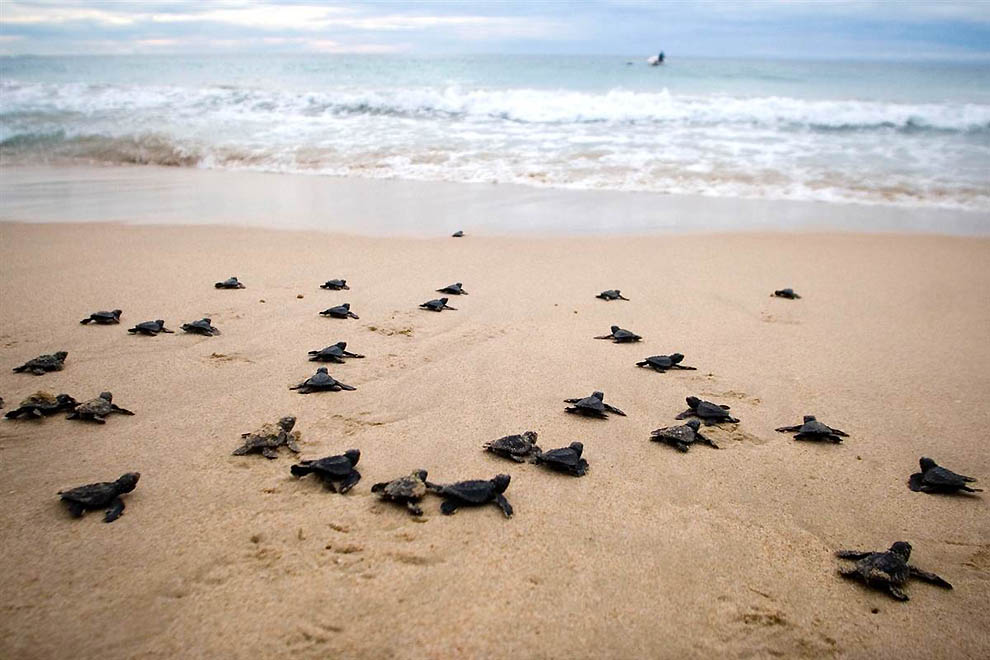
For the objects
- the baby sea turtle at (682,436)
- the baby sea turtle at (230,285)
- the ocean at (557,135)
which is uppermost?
the ocean at (557,135)

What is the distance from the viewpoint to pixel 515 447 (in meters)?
2.52

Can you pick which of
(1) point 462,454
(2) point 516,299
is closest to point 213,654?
(1) point 462,454

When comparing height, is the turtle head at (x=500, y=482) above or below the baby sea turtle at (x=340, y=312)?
below

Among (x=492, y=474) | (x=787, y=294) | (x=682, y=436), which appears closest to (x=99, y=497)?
(x=492, y=474)

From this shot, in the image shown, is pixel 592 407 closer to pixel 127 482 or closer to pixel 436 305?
pixel 436 305

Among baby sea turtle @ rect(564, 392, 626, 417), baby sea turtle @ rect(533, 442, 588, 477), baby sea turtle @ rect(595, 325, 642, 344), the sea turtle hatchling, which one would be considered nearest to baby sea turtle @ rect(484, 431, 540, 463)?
baby sea turtle @ rect(533, 442, 588, 477)

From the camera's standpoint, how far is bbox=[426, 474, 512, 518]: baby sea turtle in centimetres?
215

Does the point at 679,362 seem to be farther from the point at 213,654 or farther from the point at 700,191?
the point at 700,191

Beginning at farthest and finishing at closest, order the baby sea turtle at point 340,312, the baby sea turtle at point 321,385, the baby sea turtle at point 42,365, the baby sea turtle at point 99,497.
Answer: the baby sea turtle at point 340,312 < the baby sea turtle at point 42,365 < the baby sea turtle at point 321,385 < the baby sea turtle at point 99,497

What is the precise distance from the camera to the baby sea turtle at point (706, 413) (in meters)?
2.87

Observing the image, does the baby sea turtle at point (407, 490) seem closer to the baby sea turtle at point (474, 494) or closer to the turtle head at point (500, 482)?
the baby sea turtle at point (474, 494)

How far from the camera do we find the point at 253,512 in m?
2.11

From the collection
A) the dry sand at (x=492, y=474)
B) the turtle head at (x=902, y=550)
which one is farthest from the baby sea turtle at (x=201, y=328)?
the turtle head at (x=902, y=550)

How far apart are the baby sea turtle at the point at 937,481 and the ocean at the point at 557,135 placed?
6.75 meters
